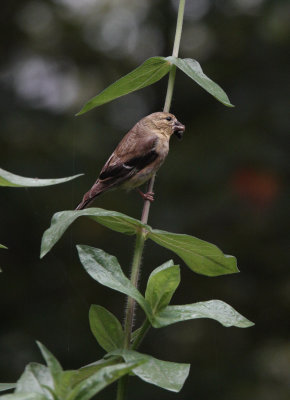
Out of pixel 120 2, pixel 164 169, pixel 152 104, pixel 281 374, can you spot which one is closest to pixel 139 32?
pixel 120 2

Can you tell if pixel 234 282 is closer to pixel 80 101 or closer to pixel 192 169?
pixel 192 169

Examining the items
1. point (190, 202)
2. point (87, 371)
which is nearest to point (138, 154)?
point (87, 371)

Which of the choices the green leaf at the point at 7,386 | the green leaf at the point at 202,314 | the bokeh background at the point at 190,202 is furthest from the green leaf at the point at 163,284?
the bokeh background at the point at 190,202

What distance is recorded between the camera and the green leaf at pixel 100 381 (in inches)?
19.9

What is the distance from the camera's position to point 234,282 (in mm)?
4234

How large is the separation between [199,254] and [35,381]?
0.94ft

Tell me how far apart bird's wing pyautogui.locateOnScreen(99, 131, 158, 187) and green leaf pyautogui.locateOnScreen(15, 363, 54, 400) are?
888 millimetres

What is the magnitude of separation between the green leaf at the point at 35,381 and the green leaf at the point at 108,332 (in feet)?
0.49

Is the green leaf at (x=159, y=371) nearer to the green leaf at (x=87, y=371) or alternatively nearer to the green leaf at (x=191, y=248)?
the green leaf at (x=87, y=371)

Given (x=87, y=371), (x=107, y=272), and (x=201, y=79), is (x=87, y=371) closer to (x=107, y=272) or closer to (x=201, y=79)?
(x=107, y=272)

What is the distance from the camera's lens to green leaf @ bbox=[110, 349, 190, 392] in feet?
1.93

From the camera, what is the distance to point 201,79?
2.52 feet

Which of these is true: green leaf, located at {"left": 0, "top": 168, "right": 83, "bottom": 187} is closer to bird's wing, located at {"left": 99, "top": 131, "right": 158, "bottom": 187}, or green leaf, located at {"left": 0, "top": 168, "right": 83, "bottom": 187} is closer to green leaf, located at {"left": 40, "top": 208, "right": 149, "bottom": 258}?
green leaf, located at {"left": 40, "top": 208, "right": 149, "bottom": 258}

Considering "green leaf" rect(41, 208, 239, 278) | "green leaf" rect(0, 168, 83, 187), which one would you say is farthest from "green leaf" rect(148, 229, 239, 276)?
"green leaf" rect(0, 168, 83, 187)
